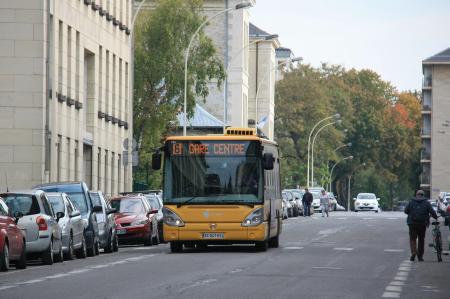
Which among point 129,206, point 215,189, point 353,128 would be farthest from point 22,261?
point 353,128

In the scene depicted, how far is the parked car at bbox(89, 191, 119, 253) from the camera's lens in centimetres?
4072

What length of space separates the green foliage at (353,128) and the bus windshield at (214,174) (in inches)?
4263

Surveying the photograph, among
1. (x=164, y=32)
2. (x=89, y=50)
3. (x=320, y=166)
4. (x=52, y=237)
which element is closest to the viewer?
(x=52, y=237)

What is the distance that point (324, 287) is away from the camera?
931 inches

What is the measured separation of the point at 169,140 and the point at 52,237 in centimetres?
659

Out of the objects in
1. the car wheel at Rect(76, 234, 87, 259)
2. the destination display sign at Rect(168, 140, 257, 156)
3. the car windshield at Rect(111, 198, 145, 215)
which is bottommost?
the car wheel at Rect(76, 234, 87, 259)

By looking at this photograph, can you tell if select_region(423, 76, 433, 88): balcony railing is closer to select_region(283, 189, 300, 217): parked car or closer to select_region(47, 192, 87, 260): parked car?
select_region(283, 189, 300, 217): parked car

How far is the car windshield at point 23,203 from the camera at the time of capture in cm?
3256

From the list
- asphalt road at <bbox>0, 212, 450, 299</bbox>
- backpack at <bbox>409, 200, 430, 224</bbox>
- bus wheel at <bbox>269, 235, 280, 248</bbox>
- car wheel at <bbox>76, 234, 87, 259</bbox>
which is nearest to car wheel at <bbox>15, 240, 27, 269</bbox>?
asphalt road at <bbox>0, 212, 450, 299</bbox>

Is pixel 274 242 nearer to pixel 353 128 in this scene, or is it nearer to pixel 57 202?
pixel 57 202

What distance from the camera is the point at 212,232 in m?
38.0

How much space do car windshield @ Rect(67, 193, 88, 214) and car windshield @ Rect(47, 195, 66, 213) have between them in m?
3.28

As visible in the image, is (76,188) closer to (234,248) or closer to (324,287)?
(234,248)

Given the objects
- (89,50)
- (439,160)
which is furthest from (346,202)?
(89,50)
